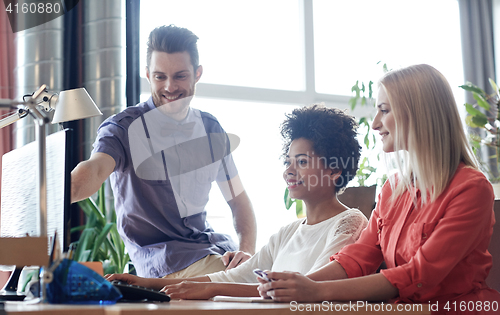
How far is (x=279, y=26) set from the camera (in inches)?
161

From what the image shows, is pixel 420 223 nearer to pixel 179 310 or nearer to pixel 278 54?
pixel 179 310

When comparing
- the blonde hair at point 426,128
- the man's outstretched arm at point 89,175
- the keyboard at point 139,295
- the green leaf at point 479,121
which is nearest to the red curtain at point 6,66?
the man's outstretched arm at point 89,175

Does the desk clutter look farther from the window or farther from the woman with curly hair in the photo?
the window

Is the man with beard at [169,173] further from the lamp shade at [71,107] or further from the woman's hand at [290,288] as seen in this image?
the woman's hand at [290,288]

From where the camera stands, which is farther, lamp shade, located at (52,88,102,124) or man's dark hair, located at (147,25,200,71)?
man's dark hair, located at (147,25,200,71)

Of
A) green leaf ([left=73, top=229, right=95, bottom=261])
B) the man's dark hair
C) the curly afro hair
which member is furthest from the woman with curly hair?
green leaf ([left=73, top=229, right=95, bottom=261])

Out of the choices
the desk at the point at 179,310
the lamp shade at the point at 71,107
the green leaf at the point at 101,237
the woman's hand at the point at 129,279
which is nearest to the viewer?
the desk at the point at 179,310

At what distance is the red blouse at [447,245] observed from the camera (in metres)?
1.07

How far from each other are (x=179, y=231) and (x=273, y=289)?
107cm

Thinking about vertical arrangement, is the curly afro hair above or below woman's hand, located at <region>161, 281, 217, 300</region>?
above

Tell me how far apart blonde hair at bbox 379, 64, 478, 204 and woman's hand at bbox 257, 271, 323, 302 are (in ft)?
1.29

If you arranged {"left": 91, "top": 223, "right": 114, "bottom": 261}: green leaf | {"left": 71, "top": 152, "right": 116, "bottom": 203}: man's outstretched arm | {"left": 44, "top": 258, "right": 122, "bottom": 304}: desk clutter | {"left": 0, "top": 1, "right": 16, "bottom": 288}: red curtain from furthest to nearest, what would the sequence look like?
{"left": 0, "top": 1, "right": 16, "bottom": 288}: red curtain → {"left": 91, "top": 223, "right": 114, "bottom": 261}: green leaf → {"left": 71, "top": 152, "right": 116, "bottom": 203}: man's outstretched arm → {"left": 44, "top": 258, "right": 122, "bottom": 304}: desk clutter

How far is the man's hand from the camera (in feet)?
5.91

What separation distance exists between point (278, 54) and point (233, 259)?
257cm
